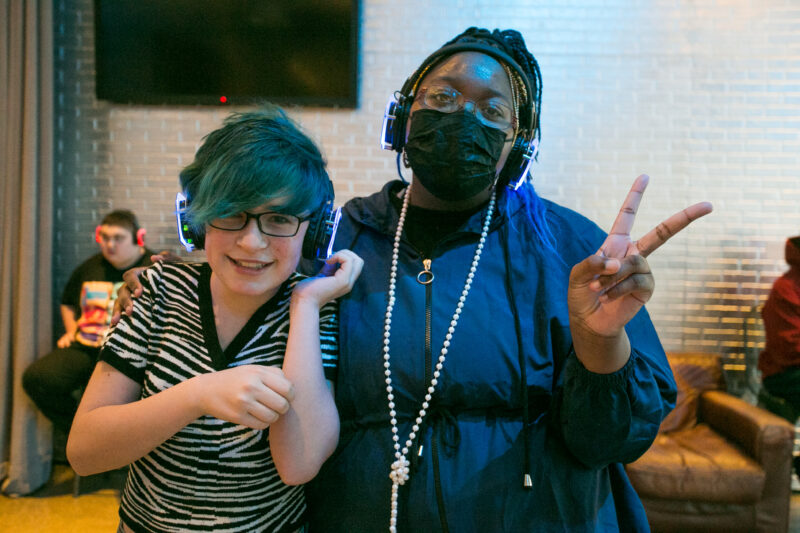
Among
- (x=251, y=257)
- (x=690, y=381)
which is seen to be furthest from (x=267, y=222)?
(x=690, y=381)

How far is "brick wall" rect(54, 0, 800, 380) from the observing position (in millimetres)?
3516

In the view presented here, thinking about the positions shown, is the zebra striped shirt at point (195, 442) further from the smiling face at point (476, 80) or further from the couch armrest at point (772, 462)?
the couch armrest at point (772, 462)

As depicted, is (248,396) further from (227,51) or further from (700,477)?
(227,51)

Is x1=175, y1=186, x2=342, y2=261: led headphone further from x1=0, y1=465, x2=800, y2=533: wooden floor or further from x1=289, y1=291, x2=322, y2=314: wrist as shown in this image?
x1=0, y1=465, x2=800, y2=533: wooden floor

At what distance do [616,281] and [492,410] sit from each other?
0.41 meters

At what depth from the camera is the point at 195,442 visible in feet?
3.35

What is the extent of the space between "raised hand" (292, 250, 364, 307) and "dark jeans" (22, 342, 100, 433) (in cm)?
279

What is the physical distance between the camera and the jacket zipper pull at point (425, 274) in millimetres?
1223

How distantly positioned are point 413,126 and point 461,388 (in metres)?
0.64

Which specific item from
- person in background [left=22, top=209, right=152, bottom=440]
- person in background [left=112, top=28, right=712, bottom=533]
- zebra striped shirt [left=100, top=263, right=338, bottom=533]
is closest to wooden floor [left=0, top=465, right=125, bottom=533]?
person in background [left=22, top=209, right=152, bottom=440]

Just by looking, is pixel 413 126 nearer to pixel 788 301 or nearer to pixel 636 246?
pixel 636 246

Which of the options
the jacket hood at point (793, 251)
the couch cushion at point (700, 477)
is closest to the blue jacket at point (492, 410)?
the couch cushion at point (700, 477)

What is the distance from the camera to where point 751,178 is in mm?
3574

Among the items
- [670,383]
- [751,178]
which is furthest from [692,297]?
[670,383]
